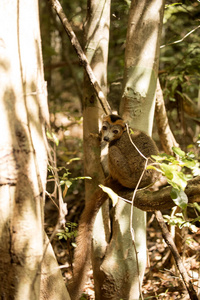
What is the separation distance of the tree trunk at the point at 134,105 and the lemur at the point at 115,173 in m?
0.22

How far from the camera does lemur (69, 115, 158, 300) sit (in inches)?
132

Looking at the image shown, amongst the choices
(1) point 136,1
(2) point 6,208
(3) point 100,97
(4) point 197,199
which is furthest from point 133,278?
(1) point 136,1

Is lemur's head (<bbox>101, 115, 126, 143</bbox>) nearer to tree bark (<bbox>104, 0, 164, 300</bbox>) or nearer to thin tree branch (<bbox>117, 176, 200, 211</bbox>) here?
tree bark (<bbox>104, 0, 164, 300</bbox>)

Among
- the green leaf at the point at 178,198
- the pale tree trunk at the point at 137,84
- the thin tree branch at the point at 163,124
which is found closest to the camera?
the green leaf at the point at 178,198

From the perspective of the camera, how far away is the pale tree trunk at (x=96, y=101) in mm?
4008

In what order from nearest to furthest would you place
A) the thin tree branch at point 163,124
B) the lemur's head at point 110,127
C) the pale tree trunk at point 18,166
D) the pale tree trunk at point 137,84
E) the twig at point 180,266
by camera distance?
the pale tree trunk at point 18,166
the twig at point 180,266
the pale tree trunk at point 137,84
the lemur's head at point 110,127
the thin tree branch at point 163,124

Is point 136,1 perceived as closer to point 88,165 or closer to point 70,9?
point 88,165

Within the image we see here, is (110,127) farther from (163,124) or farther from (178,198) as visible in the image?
(178,198)

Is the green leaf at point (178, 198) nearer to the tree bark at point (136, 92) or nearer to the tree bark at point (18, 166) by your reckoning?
the tree bark at point (18, 166)

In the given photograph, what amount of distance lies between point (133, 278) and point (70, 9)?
676cm

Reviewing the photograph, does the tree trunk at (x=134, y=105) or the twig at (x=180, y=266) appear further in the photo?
the tree trunk at (x=134, y=105)

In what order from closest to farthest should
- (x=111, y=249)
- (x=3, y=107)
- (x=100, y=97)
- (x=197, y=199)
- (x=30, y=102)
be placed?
1. (x=3, y=107)
2. (x=30, y=102)
3. (x=197, y=199)
4. (x=100, y=97)
5. (x=111, y=249)

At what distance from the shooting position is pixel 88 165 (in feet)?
13.6

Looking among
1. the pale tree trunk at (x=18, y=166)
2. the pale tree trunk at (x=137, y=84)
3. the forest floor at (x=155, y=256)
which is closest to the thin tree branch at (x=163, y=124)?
the pale tree trunk at (x=137, y=84)
